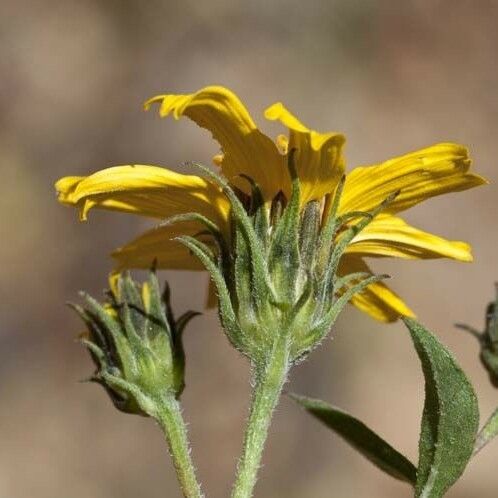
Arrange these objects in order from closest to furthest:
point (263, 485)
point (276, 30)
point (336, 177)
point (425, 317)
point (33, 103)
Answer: point (336, 177)
point (263, 485)
point (425, 317)
point (33, 103)
point (276, 30)

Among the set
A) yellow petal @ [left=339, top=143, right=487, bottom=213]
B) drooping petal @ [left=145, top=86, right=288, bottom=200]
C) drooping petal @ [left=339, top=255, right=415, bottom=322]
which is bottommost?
drooping petal @ [left=339, top=255, right=415, bottom=322]

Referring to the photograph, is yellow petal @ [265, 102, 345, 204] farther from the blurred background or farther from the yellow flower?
the blurred background

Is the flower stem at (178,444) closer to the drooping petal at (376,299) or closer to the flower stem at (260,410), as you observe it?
the flower stem at (260,410)

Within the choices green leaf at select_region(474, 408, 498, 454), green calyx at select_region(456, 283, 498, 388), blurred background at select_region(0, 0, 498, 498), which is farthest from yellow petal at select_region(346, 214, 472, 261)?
blurred background at select_region(0, 0, 498, 498)

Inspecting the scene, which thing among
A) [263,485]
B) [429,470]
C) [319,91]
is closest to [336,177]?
[429,470]

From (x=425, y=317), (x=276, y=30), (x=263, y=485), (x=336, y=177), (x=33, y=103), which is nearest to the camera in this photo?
(x=336, y=177)

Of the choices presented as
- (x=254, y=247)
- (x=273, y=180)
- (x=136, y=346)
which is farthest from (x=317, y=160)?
(x=136, y=346)

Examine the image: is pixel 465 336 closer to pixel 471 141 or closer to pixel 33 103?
pixel 471 141
